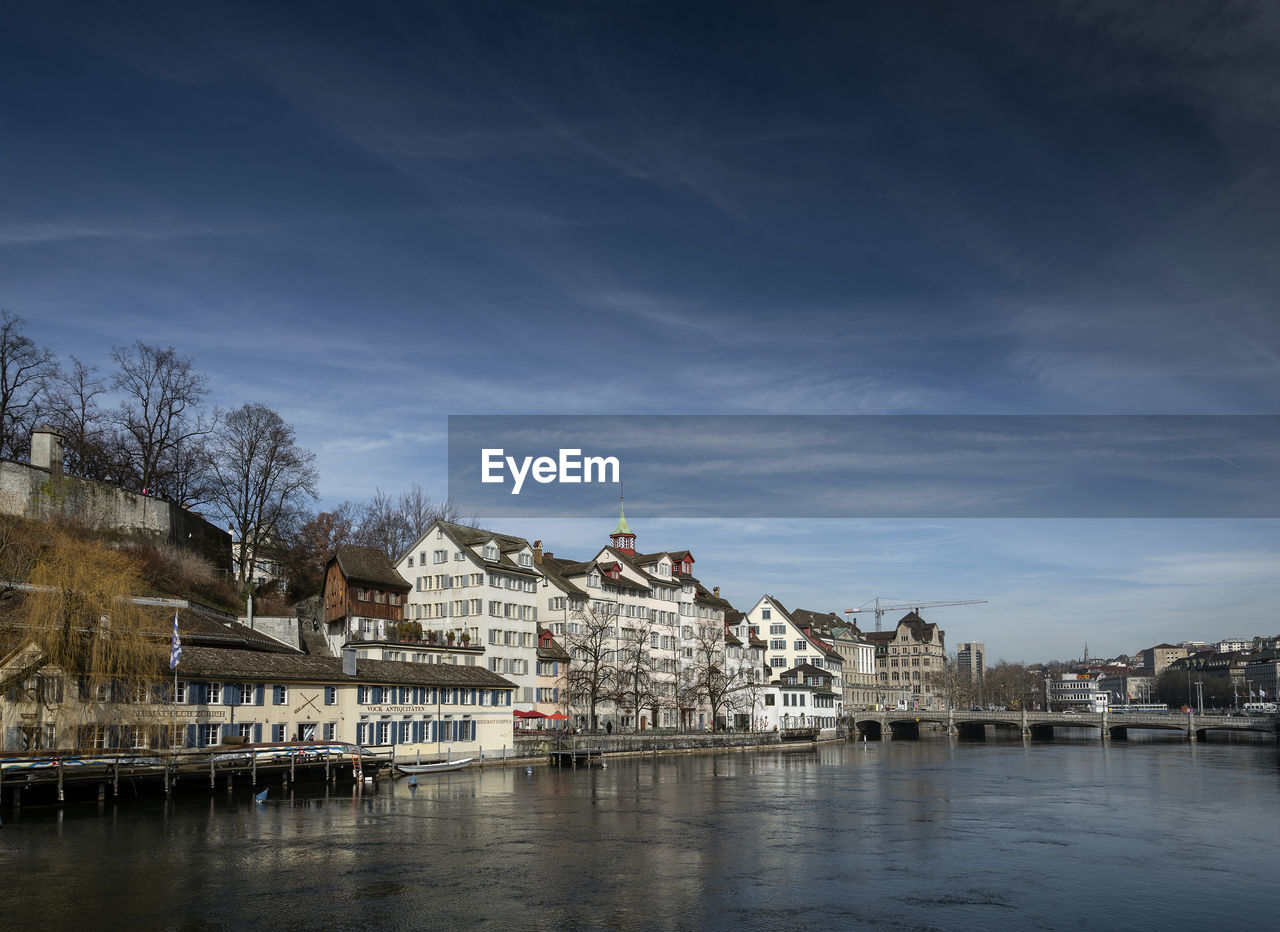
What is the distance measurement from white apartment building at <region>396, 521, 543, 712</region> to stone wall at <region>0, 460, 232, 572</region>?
19.2 m

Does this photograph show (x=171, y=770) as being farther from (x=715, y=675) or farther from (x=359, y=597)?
(x=715, y=675)

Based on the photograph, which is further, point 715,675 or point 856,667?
point 856,667

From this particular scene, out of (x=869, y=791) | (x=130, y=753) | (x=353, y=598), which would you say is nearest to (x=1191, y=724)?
(x=869, y=791)

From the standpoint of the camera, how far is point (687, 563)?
409ft

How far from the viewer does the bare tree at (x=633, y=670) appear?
99812 mm

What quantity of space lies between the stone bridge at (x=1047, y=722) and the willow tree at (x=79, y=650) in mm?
113947

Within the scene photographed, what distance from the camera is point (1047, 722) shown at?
456 ft

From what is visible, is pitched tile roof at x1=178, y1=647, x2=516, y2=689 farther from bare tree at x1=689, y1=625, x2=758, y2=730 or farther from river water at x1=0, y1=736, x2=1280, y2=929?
bare tree at x1=689, y1=625, x2=758, y2=730

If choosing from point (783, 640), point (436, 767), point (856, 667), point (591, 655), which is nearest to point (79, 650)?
point (436, 767)

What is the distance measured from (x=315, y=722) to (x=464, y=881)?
117ft

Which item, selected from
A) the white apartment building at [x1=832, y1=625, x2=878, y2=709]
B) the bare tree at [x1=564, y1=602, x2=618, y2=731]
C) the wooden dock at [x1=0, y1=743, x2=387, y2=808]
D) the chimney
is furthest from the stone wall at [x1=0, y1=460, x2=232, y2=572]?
the white apartment building at [x1=832, y1=625, x2=878, y2=709]

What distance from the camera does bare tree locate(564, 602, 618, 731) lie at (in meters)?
95.6

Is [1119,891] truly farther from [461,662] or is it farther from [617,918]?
[461,662]

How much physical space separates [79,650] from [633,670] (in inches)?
2388
